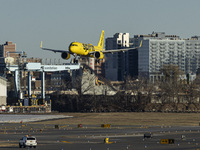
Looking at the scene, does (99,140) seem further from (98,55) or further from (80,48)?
(98,55)

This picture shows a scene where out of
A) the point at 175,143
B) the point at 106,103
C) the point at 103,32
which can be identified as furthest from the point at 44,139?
the point at 106,103

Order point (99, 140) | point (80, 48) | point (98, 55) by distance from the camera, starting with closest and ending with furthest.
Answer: point (99, 140) < point (80, 48) < point (98, 55)

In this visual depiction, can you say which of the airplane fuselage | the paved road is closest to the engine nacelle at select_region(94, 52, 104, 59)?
the airplane fuselage

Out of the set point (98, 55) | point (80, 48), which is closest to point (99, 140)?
point (80, 48)

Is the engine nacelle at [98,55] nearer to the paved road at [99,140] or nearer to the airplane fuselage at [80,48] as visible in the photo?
the airplane fuselage at [80,48]

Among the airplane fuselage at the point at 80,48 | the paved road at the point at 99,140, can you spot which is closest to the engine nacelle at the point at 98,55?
the airplane fuselage at the point at 80,48

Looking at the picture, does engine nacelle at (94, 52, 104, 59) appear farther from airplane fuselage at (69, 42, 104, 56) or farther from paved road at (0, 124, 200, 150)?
paved road at (0, 124, 200, 150)

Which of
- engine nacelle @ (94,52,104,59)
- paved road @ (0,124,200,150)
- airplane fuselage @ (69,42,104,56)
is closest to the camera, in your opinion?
paved road @ (0,124,200,150)

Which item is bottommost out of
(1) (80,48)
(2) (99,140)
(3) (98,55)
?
(2) (99,140)

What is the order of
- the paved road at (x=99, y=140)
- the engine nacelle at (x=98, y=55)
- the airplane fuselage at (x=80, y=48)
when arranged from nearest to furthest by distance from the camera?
the paved road at (x=99, y=140) → the airplane fuselage at (x=80, y=48) → the engine nacelle at (x=98, y=55)

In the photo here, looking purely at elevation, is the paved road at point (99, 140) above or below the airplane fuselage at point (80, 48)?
below

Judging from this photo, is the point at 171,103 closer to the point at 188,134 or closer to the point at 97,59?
the point at 97,59

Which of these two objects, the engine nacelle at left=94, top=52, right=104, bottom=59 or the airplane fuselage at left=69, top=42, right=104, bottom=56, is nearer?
the airplane fuselage at left=69, top=42, right=104, bottom=56

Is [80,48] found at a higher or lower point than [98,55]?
higher
